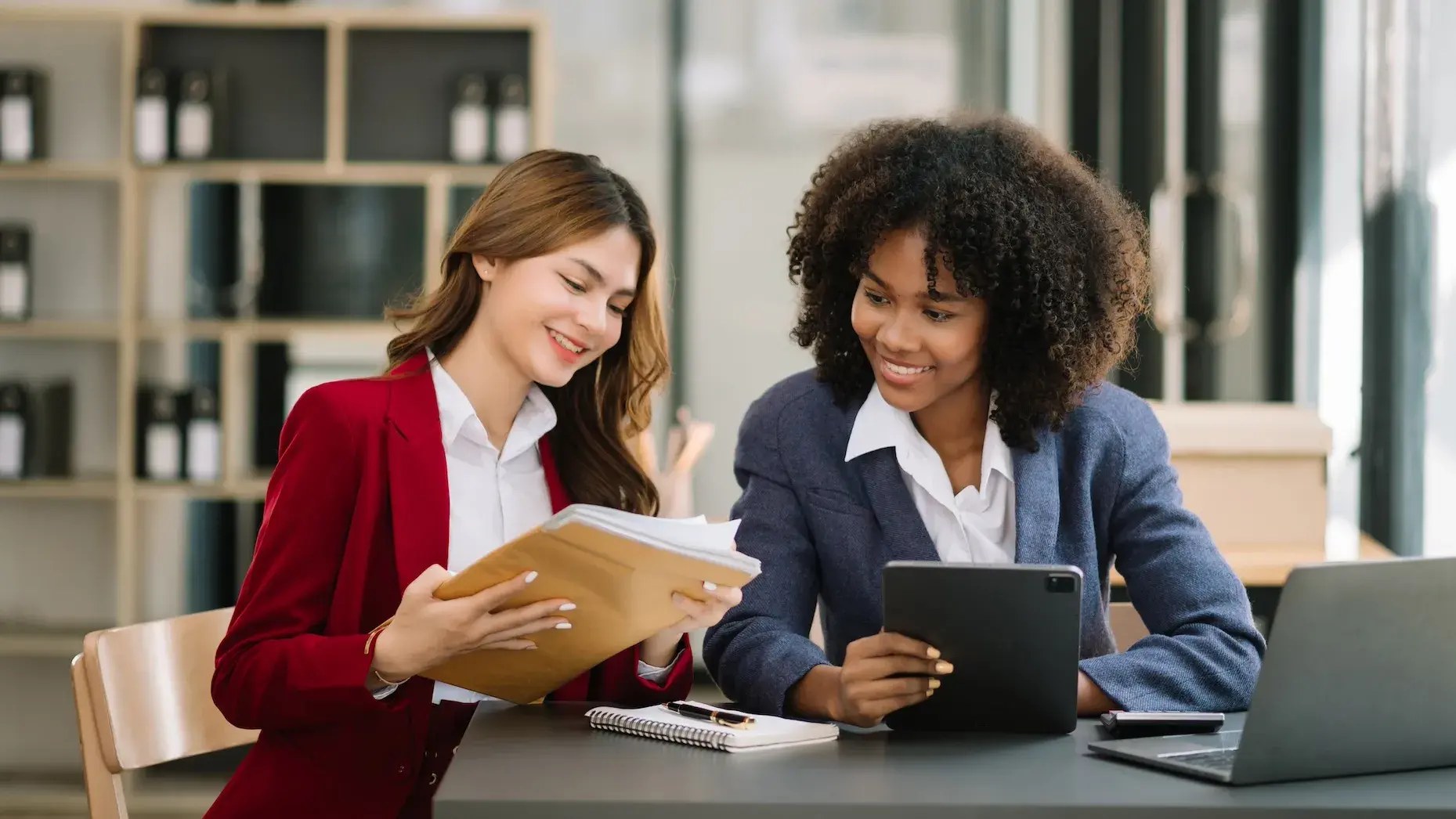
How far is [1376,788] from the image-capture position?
115 centimetres

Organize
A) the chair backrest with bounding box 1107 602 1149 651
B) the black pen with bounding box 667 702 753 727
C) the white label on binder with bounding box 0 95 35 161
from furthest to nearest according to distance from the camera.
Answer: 1. the white label on binder with bounding box 0 95 35 161
2. the chair backrest with bounding box 1107 602 1149 651
3. the black pen with bounding box 667 702 753 727

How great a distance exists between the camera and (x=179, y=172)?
147 inches

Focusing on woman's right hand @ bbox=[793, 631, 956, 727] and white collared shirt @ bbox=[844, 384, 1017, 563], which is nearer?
woman's right hand @ bbox=[793, 631, 956, 727]

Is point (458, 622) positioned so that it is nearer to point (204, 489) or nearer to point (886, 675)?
point (886, 675)

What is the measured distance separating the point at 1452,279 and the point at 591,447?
2001 mm

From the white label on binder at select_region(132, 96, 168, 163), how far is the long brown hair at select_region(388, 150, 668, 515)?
218 centimetres

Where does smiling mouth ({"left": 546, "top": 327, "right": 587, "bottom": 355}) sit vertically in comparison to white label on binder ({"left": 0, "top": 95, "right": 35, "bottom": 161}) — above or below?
below

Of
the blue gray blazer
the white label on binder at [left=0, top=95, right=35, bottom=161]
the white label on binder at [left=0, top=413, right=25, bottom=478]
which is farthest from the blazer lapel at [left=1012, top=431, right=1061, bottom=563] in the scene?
the white label on binder at [left=0, top=95, right=35, bottom=161]

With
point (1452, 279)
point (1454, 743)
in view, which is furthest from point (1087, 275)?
point (1452, 279)

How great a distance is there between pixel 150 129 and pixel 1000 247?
287 cm

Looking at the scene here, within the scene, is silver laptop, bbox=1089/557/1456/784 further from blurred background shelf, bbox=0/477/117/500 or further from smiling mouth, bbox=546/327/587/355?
blurred background shelf, bbox=0/477/117/500

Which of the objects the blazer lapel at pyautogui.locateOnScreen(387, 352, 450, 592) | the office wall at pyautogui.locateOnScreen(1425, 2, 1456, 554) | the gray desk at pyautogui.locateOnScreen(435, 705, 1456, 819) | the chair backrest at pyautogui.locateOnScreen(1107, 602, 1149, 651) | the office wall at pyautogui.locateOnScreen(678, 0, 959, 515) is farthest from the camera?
the office wall at pyautogui.locateOnScreen(678, 0, 959, 515)

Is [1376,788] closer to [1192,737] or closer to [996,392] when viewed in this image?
[1192,737]

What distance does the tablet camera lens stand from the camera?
1268mm
